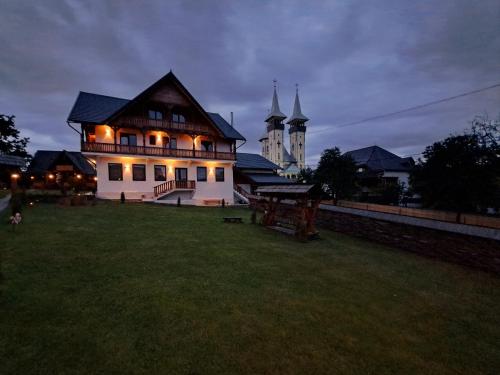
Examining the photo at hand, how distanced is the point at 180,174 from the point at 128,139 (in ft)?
19.8

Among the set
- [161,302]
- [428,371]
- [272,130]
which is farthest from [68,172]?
[272,130]

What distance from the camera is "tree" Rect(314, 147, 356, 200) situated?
19062mm

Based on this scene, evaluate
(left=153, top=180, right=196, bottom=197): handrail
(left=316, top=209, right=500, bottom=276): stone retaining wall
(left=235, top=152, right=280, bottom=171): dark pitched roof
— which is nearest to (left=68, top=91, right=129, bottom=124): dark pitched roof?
(left=153, top=180, right=196, bottom=197): handrail

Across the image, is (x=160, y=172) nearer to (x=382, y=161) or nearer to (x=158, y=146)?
(x=158, y=146)

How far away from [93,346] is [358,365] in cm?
417

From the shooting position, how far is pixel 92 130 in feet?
69.6

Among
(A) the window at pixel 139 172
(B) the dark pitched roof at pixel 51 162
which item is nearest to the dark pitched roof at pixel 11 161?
(A) the window at pixel 139 172

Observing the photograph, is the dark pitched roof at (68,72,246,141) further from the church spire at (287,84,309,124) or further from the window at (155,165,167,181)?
the church spire at (287,84,309,124)

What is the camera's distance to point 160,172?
23.5 metres

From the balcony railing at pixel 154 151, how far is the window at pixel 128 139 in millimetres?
1189

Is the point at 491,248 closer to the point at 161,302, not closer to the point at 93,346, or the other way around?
the point at 161,302

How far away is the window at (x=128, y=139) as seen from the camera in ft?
72.4

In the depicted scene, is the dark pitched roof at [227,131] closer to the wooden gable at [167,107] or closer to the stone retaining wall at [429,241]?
the wooden gable at [167,107]

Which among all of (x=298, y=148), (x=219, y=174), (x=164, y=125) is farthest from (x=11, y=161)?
(x=298, y=148)
